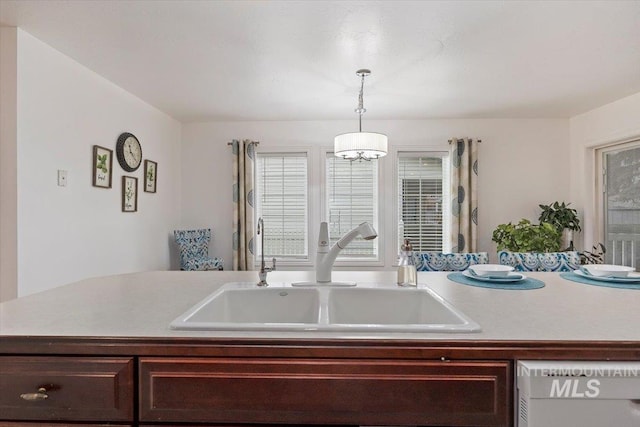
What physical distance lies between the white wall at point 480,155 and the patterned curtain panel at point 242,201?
7.1 inches

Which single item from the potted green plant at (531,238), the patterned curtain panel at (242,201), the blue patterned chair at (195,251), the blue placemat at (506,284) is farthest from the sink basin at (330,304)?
the patterned curtain panel at (242,201)

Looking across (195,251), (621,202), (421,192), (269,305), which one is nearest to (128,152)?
(195,251)

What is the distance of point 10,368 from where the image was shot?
0.84 meters

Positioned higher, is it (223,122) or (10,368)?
(223,122)

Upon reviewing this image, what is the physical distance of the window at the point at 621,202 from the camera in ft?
12.3

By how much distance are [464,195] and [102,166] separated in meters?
4.08

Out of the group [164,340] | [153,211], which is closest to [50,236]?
[153,211]

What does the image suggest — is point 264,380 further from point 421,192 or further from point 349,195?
point 421,192

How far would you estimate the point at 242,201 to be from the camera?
183 inches

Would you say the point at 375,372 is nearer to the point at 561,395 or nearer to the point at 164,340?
the point at 561,395

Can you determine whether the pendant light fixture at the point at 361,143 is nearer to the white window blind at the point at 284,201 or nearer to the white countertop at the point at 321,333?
the white countertop at the point at 321,333

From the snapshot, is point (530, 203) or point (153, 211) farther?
point (530, 203)

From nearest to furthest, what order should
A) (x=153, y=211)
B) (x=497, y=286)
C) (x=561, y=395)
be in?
(x=561, y=395)
(x=497, y=286)
(x=153, y=211)

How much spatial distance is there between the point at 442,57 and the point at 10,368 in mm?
2968
